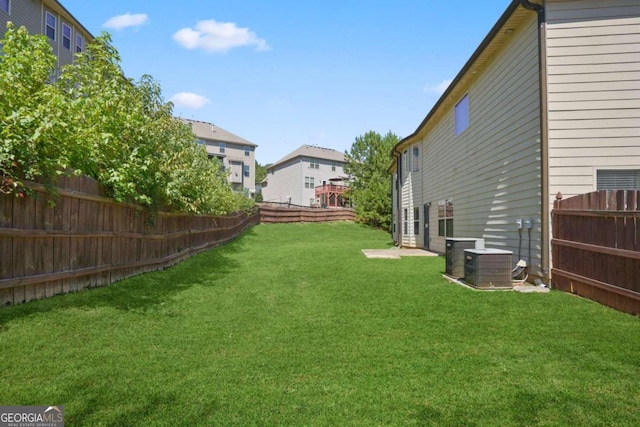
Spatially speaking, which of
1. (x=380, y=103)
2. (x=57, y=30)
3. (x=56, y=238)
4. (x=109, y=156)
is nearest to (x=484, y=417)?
(x=56, y=238)

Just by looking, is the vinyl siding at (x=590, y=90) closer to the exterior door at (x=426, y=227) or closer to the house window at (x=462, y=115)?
the house window at (x=462, y=115)

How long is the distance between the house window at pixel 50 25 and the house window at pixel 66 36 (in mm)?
676

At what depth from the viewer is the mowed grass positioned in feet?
9.21

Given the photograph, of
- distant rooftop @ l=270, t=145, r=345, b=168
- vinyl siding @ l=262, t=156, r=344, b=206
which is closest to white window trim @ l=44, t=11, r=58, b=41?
distant rooftop @ l=270, t=145, r=345, b=168

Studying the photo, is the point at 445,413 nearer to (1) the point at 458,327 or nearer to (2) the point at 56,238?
(1) the point at 458,327

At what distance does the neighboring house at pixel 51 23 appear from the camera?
1503cm

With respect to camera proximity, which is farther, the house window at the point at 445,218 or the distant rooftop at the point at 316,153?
the distant rooftop at the point at 316,153

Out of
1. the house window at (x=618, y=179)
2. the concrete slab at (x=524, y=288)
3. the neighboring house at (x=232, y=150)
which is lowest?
the concrete slab at (x=524, y=288)

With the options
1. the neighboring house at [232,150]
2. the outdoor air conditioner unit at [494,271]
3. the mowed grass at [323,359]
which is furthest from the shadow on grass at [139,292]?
the neighboring house at [232,150]

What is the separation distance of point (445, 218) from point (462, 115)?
12.1 feet

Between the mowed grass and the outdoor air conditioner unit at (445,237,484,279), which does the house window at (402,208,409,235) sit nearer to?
the outdoor air conditioner unit at (445,237,484,279)

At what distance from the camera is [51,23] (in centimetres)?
1770

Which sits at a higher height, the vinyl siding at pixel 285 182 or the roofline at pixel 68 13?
the roofline at pixel 68 13

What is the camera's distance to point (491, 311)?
5523 mm
